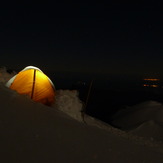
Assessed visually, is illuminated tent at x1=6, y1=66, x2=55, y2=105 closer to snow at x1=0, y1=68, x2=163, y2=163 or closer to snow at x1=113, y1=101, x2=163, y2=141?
snow at x1=0, y1=68, x2=163, y2=163

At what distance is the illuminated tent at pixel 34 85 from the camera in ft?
33.8

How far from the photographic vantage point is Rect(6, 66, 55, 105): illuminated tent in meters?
10.3

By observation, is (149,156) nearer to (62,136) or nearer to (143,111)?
(62,136)

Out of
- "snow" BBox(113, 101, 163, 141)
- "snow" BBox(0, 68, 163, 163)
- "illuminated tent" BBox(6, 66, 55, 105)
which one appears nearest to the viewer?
"snow" BBox(0, 68, 163, 163)

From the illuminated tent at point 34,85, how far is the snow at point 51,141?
4754mm

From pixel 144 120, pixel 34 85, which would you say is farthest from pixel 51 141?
pixel 144 120

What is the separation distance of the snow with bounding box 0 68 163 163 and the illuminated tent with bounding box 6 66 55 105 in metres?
4.75

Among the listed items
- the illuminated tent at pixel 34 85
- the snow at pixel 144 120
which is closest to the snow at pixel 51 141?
the illuminated tent at pixel 34 85

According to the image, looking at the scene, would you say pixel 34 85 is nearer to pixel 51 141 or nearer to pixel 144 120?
pixel 51 141

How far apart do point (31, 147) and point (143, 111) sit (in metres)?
21.2

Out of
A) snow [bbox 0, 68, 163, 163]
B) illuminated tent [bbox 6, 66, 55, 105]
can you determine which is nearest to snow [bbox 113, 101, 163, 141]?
illuminated tent [bbox 6, 66, 55, 105]

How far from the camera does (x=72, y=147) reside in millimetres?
4031

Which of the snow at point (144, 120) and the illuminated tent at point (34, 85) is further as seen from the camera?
the snow at point (144, 120)

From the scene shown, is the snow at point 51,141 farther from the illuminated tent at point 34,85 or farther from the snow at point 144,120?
the snow at point 144,120
